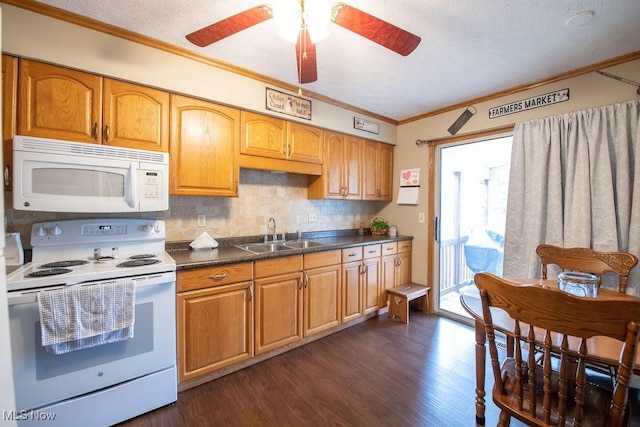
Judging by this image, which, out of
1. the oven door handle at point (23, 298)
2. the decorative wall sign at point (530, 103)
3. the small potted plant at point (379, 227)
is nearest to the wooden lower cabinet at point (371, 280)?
the small potted plant at point (379, 227)

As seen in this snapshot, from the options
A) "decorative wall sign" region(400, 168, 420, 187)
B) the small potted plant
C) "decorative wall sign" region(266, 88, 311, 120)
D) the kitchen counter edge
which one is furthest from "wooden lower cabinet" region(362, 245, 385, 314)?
"decorative wall sign" region(266, 88, 311, 120)

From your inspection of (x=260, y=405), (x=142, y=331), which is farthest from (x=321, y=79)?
(x=260, y=405)

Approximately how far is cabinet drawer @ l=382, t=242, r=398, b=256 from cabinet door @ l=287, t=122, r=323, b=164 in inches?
48.2

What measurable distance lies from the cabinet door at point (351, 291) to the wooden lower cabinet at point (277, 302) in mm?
547

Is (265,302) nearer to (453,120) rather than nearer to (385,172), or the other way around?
(385,172)

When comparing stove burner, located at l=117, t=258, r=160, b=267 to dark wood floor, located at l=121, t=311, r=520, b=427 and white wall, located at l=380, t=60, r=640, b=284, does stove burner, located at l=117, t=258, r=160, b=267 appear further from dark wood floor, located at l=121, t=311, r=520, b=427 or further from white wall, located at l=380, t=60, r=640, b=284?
white wall, located at l=380, t=60, r=640, b=284

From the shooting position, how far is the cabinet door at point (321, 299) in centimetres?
249

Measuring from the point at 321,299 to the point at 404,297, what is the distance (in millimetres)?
1014

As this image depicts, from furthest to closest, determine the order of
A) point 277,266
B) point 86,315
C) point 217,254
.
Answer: point 277,266 → point 217,254 → point 86,315

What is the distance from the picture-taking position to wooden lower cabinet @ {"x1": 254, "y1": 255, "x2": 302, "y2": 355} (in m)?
2.18

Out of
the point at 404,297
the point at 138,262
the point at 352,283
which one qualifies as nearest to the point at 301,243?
the point at 352,283

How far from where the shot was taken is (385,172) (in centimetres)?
362

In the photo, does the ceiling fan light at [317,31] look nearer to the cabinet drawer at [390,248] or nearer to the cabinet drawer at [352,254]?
the cabinet drawer at [352,254]

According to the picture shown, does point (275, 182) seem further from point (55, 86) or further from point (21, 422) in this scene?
point (21, 422)
